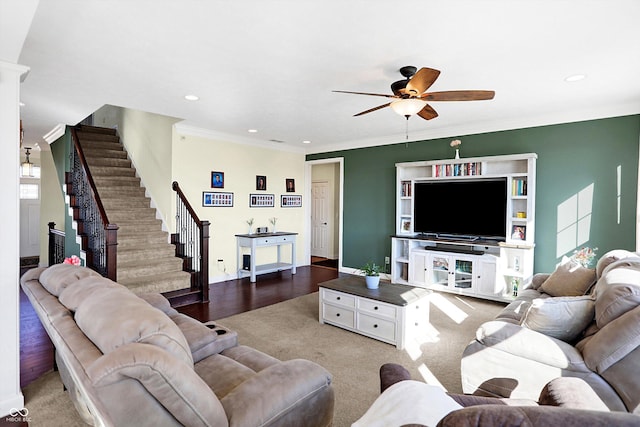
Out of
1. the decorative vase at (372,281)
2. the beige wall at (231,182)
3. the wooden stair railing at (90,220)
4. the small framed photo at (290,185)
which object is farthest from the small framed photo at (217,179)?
the decorative vase at (372,281)

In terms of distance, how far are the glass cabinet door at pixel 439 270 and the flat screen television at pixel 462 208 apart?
467 mm

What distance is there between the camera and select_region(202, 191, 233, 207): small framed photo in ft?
19.4

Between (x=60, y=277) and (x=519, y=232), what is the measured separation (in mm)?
5228

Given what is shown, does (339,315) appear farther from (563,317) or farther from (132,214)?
(132,214)

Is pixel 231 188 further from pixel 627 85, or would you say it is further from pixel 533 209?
pixel 627 85

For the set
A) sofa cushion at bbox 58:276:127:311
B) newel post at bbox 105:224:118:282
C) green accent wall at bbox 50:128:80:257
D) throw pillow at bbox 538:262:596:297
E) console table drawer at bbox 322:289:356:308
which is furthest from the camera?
green accent wall at bbox 50:128:80:257

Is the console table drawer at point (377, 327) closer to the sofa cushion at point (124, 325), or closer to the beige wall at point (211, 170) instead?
the sofa cushion at point (124, 325)

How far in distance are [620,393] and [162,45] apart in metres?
3.73

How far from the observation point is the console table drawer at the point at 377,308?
10.9ft

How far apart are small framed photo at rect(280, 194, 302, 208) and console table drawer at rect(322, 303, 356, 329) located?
3708 mm

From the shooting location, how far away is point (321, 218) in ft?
29.5

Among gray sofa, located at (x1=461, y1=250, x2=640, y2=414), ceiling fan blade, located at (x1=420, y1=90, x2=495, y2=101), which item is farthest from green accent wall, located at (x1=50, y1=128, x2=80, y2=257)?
gray sofa, located at (x1=461, y1=250, x2=640, y2=414)

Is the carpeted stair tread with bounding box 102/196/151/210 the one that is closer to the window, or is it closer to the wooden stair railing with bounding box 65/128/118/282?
the wooden stair railing with bounding box 65/128/118/282

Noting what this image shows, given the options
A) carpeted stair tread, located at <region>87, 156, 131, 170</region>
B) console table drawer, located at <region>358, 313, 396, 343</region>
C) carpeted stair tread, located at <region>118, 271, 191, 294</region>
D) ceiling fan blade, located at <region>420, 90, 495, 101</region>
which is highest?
ceiling fan blade, located at <region>420, 90, 495, 101</region>
